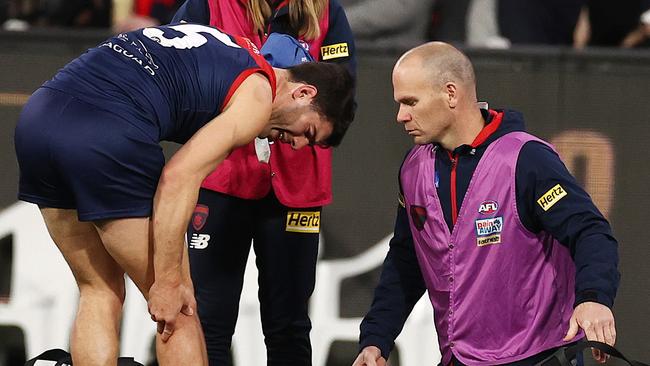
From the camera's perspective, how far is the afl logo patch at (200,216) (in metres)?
4.80

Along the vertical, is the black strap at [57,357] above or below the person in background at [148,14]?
below

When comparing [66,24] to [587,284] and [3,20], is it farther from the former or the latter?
[587,284]

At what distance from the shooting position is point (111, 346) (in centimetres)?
430

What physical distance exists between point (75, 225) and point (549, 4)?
3.03 m

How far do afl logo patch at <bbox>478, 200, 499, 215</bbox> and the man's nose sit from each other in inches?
25.9

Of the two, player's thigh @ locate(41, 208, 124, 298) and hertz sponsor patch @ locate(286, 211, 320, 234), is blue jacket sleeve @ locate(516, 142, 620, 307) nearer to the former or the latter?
hertz sponsor patch @ locate(286, 211, 320, 234)

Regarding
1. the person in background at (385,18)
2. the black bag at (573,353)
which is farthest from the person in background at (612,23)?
the black bag at (573,353)

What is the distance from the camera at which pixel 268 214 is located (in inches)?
190

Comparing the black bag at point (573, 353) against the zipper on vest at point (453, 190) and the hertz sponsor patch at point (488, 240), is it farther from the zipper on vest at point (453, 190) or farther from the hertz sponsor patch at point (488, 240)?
the zipper on vest at point (453, 190)

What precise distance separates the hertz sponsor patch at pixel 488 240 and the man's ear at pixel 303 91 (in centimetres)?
75

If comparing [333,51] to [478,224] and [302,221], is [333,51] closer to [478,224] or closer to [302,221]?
[302,221]

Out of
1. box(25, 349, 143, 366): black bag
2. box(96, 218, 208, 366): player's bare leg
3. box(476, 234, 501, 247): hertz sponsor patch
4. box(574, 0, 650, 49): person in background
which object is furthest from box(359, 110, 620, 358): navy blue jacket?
box(574, 0, 650, 49): person in background

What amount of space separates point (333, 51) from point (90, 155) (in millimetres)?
1211

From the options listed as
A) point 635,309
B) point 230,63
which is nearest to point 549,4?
point 635,309
